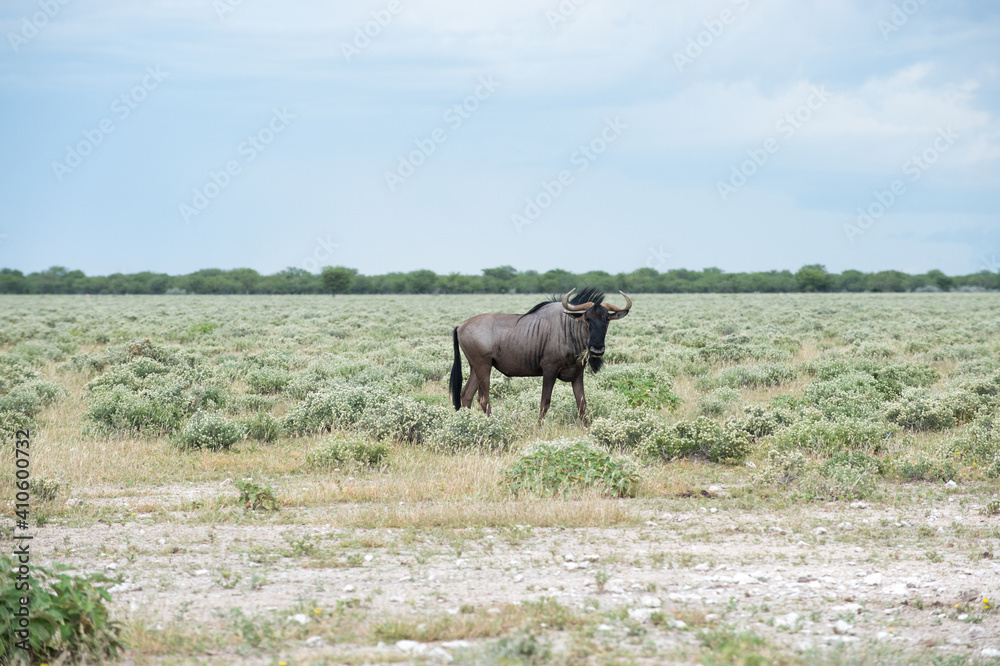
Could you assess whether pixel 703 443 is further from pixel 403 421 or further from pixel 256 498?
pixel 256 498

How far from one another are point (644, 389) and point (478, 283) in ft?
375

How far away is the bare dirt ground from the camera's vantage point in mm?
4742

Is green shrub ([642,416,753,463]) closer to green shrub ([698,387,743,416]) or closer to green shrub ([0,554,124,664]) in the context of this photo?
green shrub ([698,387,743,416])

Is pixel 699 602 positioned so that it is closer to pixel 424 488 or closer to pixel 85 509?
pixel 424 488

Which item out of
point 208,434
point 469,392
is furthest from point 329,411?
point 469,392

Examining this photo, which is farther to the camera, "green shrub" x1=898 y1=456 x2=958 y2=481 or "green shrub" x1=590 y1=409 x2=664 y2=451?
"green shrub" x1=590 y1=409 x2=664 y2=451

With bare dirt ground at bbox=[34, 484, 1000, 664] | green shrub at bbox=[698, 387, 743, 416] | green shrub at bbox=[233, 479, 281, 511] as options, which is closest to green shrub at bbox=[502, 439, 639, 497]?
bare dirt ground at bbox=[34, 484, 1000, 664]

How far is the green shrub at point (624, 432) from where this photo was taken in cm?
1072

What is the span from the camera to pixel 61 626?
14.7 feet

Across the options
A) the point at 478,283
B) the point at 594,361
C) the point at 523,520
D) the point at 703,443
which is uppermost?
the point at 478,283

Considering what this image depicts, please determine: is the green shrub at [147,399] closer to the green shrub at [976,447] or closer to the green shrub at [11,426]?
the green shrub at [11,426]

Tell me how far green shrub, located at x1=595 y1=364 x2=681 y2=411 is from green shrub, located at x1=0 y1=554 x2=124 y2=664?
30.9 ft

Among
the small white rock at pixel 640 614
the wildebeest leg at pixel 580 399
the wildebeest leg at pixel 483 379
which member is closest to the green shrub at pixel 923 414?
the wildebeest leg at pixel 580 399

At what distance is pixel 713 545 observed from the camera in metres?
6.99
